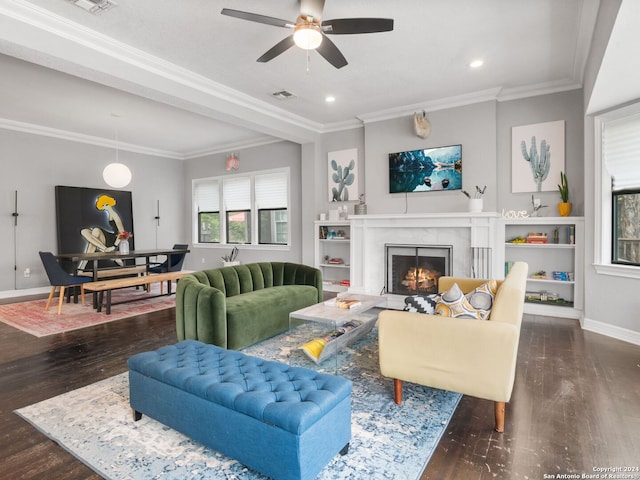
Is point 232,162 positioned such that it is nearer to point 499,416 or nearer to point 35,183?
point 35,183

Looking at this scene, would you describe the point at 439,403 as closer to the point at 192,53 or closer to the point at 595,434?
the point at 595,434

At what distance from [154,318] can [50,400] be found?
7.49 feet

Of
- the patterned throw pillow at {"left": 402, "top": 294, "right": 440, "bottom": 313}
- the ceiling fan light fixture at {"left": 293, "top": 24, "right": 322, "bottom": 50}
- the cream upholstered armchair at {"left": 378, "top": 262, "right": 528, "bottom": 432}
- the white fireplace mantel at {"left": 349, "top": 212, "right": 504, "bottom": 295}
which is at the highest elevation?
the ceiling fan light fixture at {"left": 293, "top": 24, "right": 322, "bottom": 50}

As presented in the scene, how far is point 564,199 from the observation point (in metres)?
4.59

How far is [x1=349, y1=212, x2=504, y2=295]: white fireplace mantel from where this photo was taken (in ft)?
16.0

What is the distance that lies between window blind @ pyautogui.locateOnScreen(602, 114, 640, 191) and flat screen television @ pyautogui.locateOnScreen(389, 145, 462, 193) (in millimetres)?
1733

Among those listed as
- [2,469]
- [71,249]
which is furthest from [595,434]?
[71,249]

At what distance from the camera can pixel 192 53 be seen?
3840 mm

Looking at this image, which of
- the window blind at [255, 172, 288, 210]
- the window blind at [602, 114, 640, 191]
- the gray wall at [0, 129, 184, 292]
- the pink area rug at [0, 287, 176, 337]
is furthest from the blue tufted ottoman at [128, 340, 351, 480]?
the gray wall at [0, 129, 184, 292]

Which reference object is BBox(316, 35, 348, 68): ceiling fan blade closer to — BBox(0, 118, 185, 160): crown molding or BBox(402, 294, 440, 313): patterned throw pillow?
BBox(402, 294, 440, 313): patterned throw pillow

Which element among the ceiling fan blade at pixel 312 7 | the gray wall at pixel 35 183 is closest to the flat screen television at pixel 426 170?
the ceiling fan blade at pixel 312 7

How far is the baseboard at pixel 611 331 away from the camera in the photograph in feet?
12.0

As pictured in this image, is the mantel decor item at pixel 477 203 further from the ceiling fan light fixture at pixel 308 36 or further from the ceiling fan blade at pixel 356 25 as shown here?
the ceiling fan light fixture at pixel 308 36

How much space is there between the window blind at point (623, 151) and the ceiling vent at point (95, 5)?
5.09 meters
